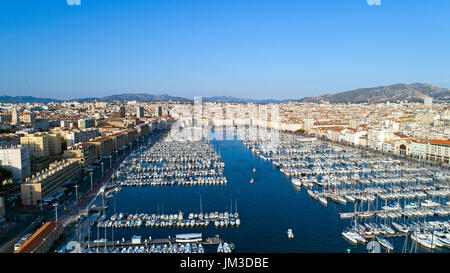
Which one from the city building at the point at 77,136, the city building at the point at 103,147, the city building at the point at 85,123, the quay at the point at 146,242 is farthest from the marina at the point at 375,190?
the city building at the point at 85,123

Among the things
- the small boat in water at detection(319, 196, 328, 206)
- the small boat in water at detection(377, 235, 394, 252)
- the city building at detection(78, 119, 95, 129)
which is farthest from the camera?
the city building at detection(78, 119, 95, 129)

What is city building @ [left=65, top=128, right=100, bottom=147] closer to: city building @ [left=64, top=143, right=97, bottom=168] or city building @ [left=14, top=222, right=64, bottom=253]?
city building @ [left=64, top=143, right=97, bottom=168]

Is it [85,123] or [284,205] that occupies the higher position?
[85,123]

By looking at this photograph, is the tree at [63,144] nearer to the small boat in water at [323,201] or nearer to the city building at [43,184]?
the city building at [43,184]

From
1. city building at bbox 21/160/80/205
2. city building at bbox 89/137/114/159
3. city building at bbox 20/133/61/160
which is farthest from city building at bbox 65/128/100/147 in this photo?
city building at bbox 21/160/80/205

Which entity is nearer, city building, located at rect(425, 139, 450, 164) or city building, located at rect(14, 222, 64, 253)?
city building, located at rect(14, 222, 64, 253)

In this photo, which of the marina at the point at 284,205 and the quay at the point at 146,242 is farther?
the marina at the point at 284,205

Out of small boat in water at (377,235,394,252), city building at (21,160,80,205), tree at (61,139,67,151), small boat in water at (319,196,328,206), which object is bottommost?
small boat in water at (377,235,394,252)

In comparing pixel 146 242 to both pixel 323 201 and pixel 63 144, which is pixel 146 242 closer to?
pixel 323 201

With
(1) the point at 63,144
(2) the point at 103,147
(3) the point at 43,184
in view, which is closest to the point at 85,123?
(1) the point at 63,144

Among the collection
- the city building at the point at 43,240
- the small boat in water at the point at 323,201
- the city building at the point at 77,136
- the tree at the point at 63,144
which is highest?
the city building at the point at 77,136

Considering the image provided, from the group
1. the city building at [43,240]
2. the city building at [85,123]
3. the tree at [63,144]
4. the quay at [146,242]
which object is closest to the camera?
the city building at [43,240]
